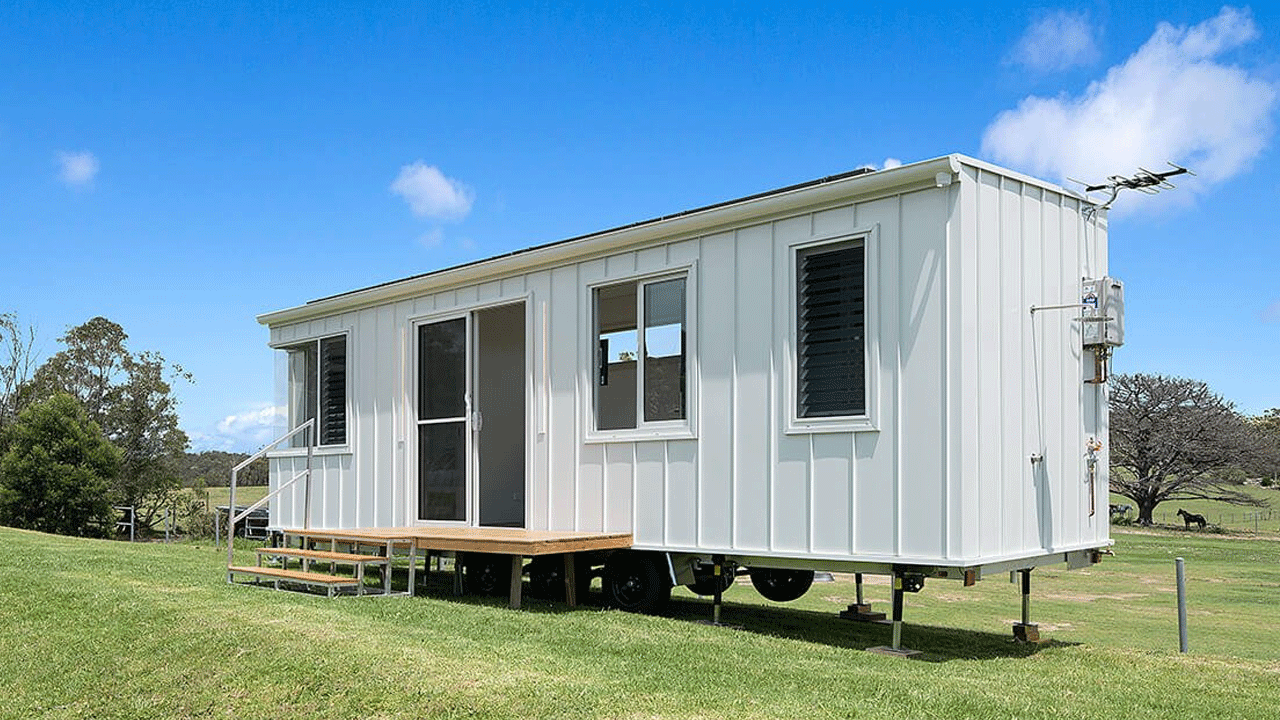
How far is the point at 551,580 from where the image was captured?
33.5 ft

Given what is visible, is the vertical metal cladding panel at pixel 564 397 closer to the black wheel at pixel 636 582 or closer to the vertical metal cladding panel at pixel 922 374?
the black wheel at pixel 636 582

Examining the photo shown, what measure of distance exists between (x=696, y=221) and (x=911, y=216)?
1.80m

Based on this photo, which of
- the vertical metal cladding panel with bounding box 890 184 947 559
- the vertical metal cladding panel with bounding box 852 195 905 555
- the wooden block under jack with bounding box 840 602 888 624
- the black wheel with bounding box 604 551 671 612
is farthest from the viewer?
the wooden block under jack with bounding box 840 602 888 624

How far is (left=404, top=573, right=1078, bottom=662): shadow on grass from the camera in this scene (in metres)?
8.46

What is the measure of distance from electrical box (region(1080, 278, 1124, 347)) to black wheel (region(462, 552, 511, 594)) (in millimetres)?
5317

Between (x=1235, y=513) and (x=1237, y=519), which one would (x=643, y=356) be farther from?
(x=1235, y=513)

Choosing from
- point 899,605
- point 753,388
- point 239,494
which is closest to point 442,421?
point 753,388

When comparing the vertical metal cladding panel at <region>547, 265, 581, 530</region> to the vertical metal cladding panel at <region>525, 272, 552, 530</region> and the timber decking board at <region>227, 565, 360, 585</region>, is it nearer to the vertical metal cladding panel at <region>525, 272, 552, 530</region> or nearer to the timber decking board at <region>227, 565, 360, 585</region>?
the vertical metal cladding panel at <region>525, 272, 552, 530</region>

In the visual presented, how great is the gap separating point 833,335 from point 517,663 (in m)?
3.10

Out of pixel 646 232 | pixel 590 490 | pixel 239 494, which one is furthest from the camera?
pixel 239 494

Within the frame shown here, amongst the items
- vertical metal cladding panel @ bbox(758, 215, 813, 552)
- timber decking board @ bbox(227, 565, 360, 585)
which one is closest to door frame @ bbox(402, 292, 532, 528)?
timber decking board @ bbox(227, 565, 360, 585)

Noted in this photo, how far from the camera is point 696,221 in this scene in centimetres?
880

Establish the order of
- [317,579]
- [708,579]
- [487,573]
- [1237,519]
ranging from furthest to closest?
[1237,519], [487,573], [708,579], [317,579]

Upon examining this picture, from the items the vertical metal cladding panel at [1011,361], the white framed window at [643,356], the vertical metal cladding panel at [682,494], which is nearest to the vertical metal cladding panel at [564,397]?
the white framed window at [643,356]
